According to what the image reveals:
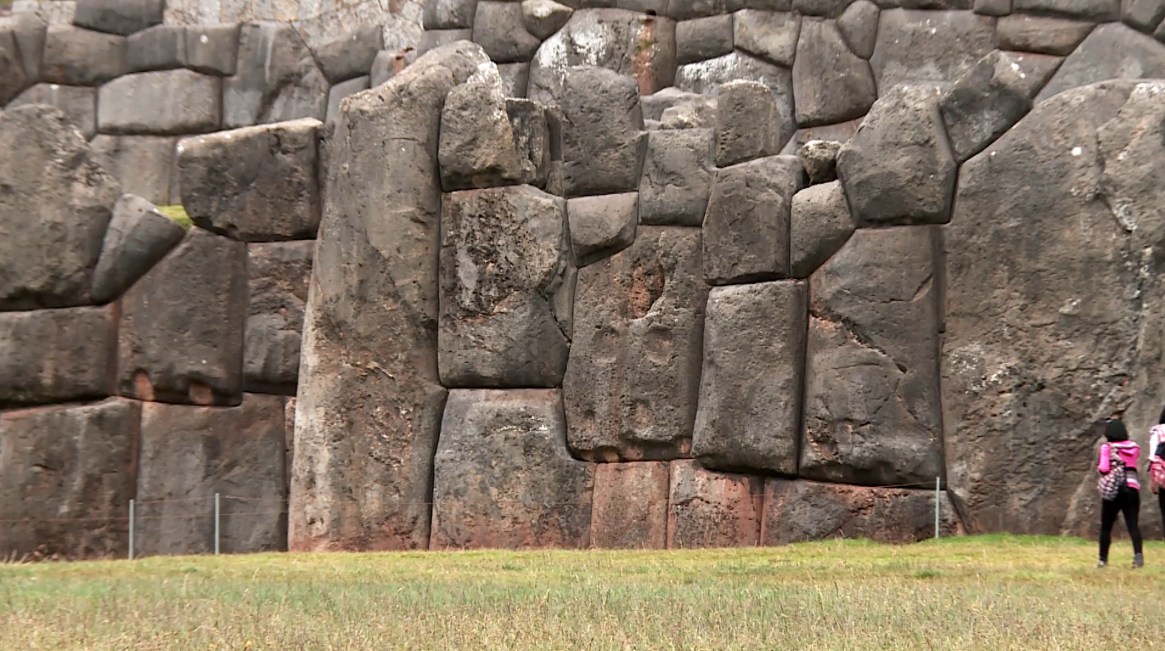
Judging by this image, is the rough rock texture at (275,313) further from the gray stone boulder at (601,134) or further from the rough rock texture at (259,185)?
the gray stone boulder at (601,134)

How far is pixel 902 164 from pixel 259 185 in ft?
26.1

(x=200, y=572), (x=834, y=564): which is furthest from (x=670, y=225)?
(x=200, y=572)

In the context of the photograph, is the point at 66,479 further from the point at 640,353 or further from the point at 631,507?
the point at 640,353

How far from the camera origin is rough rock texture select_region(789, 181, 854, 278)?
14523 mm

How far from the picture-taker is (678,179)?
1555 centimetres

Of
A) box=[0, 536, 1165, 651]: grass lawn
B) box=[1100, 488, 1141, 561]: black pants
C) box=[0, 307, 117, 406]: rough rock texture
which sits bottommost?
box=[0, 536, 1165, 651]: grass lawn

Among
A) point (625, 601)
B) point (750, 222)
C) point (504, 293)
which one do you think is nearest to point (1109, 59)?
point (750, 222)

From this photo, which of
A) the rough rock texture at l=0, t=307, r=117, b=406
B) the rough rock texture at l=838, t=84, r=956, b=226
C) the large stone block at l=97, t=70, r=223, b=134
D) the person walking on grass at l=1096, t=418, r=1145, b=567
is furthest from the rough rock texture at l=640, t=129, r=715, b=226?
the large stone block at l=97, t=70, r=223, b=134

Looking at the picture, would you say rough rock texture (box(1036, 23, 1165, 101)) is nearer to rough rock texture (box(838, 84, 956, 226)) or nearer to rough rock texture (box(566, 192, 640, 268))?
rough rock texture (box(838, 84, 956, 226))

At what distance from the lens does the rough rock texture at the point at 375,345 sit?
1576 centimetres

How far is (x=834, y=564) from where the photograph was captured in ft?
38.2

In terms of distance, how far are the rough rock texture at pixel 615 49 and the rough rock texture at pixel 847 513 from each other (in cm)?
1042

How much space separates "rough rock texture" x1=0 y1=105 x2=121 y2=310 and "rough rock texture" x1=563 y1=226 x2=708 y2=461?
641 centimetres

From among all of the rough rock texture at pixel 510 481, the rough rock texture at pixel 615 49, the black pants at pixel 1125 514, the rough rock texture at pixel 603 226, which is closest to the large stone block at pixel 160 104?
the rough rock texture at pixel 615 49
